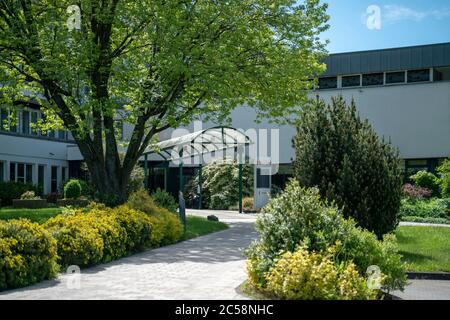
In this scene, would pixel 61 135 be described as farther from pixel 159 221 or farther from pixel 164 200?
pixel 159 221

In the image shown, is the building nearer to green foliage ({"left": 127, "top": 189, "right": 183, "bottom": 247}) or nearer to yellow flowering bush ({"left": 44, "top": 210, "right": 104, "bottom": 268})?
green foliage ({"left": 127, "top": 189, "right": 183, "bottom": 247})

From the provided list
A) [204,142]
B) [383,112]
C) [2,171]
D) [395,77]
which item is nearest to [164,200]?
[204,142]

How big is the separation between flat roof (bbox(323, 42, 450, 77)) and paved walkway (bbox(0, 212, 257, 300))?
80.8 ft

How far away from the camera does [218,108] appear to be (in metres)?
21.9

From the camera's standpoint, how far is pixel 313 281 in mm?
8219

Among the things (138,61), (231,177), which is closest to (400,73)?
(231,177)

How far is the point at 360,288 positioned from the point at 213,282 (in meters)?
2.91

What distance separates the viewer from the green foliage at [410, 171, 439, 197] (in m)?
32.2

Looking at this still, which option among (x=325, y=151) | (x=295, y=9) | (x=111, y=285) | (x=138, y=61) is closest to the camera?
(x=111, y=285)

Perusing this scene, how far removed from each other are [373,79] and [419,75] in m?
2.81

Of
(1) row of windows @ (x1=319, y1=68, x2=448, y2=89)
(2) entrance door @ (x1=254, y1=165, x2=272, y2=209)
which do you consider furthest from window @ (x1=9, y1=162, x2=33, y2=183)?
(1) row of windows @ (x1=319, y1=68, x2=448, y2=89)
